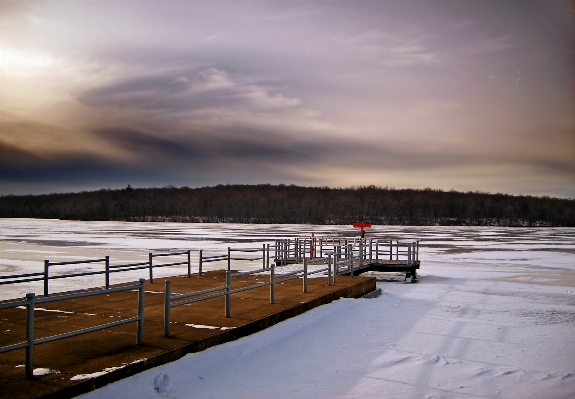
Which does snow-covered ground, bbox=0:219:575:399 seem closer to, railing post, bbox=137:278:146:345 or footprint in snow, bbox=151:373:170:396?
footprint in snow, bbox=151:373:170:396

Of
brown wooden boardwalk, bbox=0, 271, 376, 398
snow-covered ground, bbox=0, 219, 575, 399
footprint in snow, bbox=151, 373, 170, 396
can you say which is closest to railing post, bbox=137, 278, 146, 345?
brown wooden boardwalk, bbox=0, 271, 376, 398

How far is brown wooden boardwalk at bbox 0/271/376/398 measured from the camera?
6.34 m

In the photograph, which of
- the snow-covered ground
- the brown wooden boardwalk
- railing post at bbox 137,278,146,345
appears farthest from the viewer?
railing post at bbox 137,278,146,345

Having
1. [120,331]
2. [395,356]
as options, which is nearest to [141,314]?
[120,331]

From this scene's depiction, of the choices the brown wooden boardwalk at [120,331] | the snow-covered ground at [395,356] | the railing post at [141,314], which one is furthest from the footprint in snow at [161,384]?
the railing post at [141,314]

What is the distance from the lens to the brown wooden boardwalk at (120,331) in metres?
6.34

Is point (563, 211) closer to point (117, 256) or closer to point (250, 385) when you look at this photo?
point (117, 256)

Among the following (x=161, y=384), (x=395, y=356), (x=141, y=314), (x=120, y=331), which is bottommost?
(x=395, y=356)

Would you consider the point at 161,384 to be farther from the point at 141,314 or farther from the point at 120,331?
the point at 120,331

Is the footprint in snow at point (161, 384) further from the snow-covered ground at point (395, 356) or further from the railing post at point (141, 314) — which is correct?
the railing post at point (141, 314)

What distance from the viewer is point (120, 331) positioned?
8.77 meters

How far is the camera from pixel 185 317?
9.94 m

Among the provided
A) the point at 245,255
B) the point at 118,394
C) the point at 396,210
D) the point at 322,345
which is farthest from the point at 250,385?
the point at 396,210

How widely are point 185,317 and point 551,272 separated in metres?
19.2
